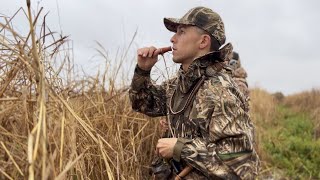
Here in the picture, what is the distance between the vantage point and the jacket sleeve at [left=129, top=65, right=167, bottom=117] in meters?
3.58

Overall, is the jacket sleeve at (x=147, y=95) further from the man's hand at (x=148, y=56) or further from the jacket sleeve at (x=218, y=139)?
the jacket sleeve at (x=218, y=139)

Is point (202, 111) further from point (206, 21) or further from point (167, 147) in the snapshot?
point (206, 21)

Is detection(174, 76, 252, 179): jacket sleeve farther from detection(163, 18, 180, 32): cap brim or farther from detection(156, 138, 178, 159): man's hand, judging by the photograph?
detection(163, 18, 180, 32): cap brim

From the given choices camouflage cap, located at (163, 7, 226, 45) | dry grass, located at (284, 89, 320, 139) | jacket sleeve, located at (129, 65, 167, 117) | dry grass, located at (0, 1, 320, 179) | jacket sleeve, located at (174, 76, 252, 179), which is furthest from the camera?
dry grass, located at (284, 89, 320, 139)

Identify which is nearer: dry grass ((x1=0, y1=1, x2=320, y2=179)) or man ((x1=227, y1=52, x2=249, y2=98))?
dry grass ((x1=0, y1=1, x2=320, y2=179))

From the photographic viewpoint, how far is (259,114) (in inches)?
536

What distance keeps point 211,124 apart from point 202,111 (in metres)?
0.10

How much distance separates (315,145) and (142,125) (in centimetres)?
606

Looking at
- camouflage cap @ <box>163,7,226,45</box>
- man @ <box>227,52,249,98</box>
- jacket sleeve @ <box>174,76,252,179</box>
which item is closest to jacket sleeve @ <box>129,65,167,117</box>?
camouflage cap @ <box>163,7,226,45</box>

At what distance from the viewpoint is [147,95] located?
3605 mm

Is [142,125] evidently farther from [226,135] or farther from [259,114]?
[259,114]

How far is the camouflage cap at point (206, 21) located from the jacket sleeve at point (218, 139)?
0.41 m

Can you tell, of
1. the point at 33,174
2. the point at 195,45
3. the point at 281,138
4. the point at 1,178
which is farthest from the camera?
the point at 281,138

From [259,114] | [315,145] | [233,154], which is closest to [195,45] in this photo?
[233,154]
